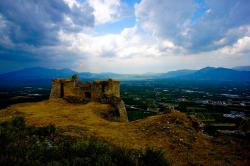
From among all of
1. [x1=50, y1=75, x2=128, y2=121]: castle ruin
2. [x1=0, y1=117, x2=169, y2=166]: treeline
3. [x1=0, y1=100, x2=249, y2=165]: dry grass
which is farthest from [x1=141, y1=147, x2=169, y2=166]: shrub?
[x1=50, y1=75, x2=128, y2=121]: castle ruin

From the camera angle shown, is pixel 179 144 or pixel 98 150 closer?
pixel 98 150

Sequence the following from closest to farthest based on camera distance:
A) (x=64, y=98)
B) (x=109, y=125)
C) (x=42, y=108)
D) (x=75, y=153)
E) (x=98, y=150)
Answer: (x=75, y=153), (x=98, y=150), (x=109, y=125), (x=42, y=108), (x=64, y=98)

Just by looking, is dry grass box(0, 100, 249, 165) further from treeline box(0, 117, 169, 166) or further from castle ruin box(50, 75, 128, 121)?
castle ruin box(50, 75, 128, 121)

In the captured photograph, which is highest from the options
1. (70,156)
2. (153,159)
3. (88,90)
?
(88,90)

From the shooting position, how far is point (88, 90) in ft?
89.7

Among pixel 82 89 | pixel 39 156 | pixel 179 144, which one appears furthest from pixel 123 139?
pixel 82 89

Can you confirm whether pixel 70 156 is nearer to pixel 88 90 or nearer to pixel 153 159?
pixel 153 159

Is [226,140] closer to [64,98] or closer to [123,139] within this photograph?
[123,139]

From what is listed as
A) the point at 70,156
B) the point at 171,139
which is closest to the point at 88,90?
the point at 171,139

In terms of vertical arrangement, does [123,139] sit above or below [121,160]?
→ below

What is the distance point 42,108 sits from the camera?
72.6 feet

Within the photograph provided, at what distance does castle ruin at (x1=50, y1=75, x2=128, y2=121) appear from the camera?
2523 centimetres

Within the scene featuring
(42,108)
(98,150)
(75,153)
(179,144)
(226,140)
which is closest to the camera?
(75,153)

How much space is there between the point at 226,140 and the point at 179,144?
3.17 meters
